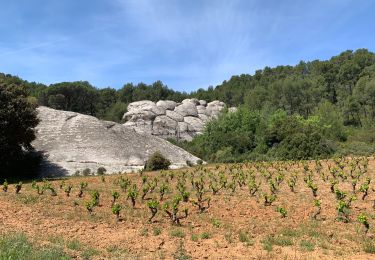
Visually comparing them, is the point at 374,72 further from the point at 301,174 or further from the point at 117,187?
the point at 117,187

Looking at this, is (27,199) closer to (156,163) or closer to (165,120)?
(156,163)

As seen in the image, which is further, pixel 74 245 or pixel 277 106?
pixel 277 106

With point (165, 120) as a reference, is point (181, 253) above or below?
below

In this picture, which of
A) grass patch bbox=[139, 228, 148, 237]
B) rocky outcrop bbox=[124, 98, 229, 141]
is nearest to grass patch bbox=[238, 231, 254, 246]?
grass patch bbox=[139, 228, 148, 237]

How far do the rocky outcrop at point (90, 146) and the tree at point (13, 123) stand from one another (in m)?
3.54

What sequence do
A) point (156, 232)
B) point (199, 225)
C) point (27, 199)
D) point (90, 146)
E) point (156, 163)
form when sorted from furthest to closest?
point (90, 146)
point (156, 163)
point (27, 199)
point (199, 225)
point (156, 232)

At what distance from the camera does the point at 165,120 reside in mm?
66000

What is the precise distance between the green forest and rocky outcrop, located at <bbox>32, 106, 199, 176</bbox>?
3.59 m

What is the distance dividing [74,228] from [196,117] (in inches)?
2539

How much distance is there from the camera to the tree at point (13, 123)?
25.3 m

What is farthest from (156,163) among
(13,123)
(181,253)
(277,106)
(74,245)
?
(277,106)

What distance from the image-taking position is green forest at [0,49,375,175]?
35781 millimetres

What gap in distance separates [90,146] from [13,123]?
8.64m

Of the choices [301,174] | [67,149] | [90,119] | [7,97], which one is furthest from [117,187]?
[90,119]
